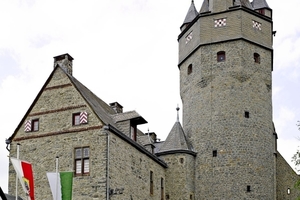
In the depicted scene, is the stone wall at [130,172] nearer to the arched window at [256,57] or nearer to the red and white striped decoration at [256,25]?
the arched window at [256,57]

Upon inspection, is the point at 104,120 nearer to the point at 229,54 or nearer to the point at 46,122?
the point at 46,122

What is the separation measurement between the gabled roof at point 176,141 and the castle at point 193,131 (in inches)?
3.0

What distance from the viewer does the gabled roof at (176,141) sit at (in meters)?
42.9

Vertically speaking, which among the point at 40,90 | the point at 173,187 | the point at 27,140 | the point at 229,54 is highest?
the point at 229,54

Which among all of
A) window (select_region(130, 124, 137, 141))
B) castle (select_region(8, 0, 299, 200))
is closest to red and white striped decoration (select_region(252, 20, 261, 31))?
castle (select_region(8, 0, 299, 200))

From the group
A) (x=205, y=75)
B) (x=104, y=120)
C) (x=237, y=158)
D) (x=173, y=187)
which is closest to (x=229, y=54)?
(x=205, y=75)

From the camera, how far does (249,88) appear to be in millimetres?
43562

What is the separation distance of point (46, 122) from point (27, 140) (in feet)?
5.17

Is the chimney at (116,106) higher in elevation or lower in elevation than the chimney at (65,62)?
lower

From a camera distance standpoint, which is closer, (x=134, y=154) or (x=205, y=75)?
(x=134, y=154)

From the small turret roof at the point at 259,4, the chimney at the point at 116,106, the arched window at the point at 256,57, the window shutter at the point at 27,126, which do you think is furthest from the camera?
the small turret roof at the point at 259,4

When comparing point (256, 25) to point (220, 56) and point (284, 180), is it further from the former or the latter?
point (284, 180)

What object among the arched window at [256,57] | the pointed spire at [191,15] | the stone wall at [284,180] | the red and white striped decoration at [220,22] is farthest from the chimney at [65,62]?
the stone wall at [284,180]

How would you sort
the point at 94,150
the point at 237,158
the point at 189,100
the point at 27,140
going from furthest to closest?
the point at 189,100 < the point at 237,158 < the point at 27,140 < the point at 94,150
